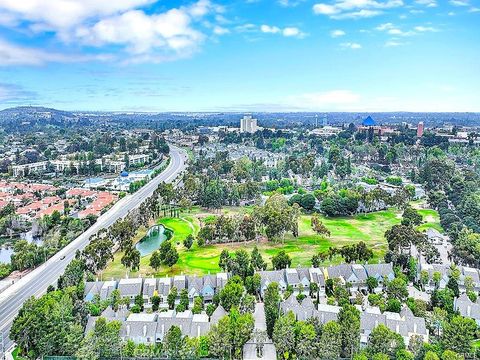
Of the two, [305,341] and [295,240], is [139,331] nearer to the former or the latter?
[305,341]

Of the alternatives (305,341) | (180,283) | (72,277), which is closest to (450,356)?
(305,341)

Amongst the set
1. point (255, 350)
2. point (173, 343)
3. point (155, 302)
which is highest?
point (173, 343)

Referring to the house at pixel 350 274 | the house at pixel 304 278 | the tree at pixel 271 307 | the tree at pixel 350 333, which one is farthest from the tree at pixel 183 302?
the house at pixel 350 274

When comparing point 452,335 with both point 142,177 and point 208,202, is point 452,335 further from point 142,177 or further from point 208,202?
point 142,177

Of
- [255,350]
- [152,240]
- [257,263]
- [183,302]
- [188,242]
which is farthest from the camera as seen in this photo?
[152,240]

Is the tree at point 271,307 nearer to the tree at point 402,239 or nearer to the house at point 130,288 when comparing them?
the house at point 130,288

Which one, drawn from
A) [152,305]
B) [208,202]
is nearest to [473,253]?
[152,305]
